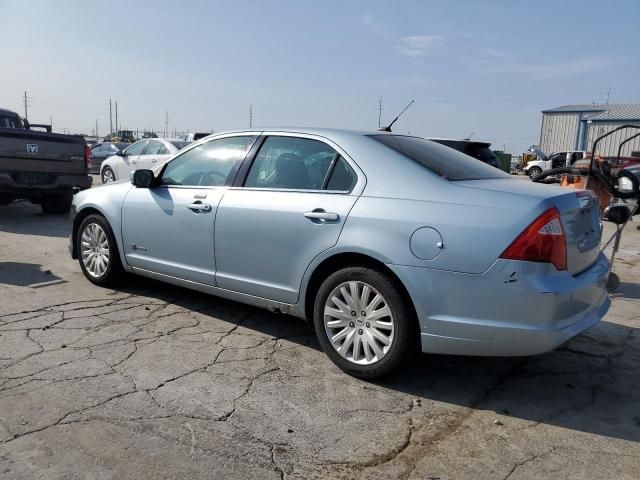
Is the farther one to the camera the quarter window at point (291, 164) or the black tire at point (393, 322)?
the quarter window at point (291, 164)

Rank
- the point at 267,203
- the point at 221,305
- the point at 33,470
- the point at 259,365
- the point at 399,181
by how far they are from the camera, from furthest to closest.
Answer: the point at 221,305 → the point at 267,203 → the point at 259,365 → the point at 399,181 → the point at 33,470

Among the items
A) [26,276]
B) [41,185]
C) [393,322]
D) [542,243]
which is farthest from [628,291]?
[41,185]

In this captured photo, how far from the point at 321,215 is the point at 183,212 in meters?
1.44

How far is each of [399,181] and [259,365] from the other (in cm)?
155

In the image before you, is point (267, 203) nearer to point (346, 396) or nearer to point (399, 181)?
point (399, 181)

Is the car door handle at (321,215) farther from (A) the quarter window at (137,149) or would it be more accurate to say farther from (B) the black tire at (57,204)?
(A) the quarter window at (137,149)

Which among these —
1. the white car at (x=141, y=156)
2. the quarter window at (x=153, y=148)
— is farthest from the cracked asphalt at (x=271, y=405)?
the quarter window at (x=153, y=148)

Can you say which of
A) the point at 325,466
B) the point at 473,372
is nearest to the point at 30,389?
the point at 325,466

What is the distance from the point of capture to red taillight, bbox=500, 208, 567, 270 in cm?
306

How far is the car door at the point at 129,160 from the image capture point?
14.7m

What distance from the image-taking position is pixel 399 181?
3.56 metres

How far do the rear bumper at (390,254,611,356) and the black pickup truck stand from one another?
7511 mm

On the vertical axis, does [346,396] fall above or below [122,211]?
below

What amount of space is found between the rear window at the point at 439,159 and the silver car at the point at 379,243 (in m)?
0.02
